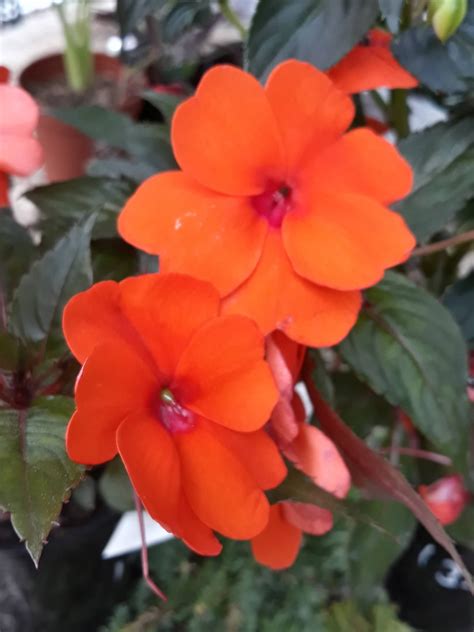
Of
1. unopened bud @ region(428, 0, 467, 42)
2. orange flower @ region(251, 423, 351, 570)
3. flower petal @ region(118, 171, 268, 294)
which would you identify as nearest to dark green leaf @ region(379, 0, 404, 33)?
unopened bud @ region(428, 0, 467, 42)

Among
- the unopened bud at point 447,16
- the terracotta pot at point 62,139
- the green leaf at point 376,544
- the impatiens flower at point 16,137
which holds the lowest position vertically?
the green leaf at point 376,544

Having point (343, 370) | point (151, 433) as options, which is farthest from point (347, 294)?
point (343, 370)

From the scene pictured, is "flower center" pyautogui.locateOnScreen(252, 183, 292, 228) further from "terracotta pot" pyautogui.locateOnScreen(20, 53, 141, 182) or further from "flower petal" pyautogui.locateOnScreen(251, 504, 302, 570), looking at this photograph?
"terracotta pot" pyautogui.locateOnScreen(20, 53, 141, 182)

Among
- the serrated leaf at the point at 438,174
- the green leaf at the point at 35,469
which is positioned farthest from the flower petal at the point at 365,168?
the green leaf at the point at 35,469

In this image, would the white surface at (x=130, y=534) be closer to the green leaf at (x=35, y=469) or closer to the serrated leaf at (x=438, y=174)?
the green leaf at (x=35, y=469)

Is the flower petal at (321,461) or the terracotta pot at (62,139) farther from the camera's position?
the terracotta pot at (62,139)

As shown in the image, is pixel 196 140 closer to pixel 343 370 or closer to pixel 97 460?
pixel 97 460

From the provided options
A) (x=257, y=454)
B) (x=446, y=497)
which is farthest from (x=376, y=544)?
(x=257, y=454)
